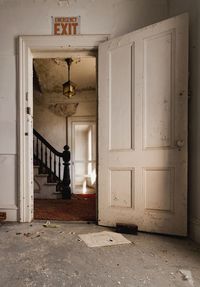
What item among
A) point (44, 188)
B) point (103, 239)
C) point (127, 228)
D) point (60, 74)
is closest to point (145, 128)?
point (127, 228)

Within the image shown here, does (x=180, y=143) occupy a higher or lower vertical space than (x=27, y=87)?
lower

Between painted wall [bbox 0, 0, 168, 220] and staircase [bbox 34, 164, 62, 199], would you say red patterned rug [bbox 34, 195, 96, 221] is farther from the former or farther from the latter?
staircase [bbox 34, 164, 62, 199]

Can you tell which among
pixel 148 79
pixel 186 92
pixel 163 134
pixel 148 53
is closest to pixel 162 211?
pixel 163 134

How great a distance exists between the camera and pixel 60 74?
5406 mm

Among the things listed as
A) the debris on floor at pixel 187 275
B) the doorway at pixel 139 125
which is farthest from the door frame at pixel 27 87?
the debris on floor at pixel 187 275

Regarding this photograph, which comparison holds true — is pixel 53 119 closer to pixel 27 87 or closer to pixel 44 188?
pixel 44 188

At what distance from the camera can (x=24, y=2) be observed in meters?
2.78

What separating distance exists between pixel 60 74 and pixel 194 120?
3865 millimetres

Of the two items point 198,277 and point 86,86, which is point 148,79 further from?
point 86,86

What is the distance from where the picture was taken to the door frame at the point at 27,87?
8.98ft

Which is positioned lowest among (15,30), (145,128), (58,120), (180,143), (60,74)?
(180,143)

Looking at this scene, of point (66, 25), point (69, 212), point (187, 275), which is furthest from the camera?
point (69, 212)

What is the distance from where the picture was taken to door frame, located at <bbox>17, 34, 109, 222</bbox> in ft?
8.98

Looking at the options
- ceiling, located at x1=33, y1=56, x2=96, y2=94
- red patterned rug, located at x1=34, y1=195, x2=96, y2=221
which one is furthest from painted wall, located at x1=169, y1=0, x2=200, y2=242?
ceiling, located at x1=33, y1=56, x2=96, y2=94
